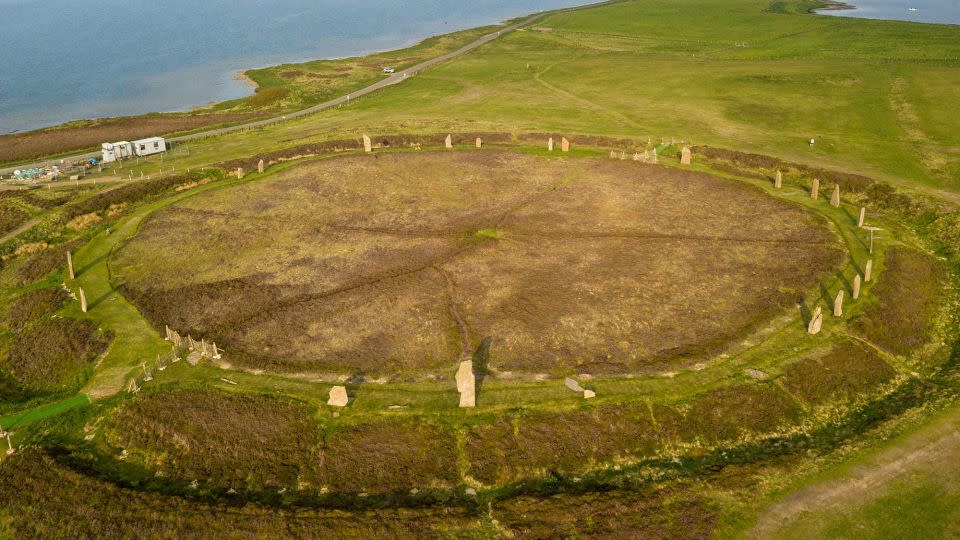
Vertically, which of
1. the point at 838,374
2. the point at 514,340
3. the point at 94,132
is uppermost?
the point at 94,132

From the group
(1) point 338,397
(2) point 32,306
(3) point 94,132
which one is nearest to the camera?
(1) point 338,397

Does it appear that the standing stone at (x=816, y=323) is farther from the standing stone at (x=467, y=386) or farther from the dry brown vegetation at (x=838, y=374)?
the standing stone at (x=467, y=386)

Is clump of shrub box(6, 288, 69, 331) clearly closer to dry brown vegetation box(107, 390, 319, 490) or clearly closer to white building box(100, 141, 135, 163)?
dry brown vegetation box(107, 390, 319, 490)

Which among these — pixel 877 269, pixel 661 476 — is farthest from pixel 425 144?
pixel 661 476

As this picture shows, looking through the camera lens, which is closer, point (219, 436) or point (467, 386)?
A: point (219, 436)

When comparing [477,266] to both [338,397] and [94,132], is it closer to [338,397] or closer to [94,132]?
[338,397]

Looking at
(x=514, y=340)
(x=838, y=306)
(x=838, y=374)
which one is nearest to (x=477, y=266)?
(x=514, y=340)

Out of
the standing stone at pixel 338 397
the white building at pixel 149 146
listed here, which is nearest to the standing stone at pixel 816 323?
the standing stone at pixel 338 397
